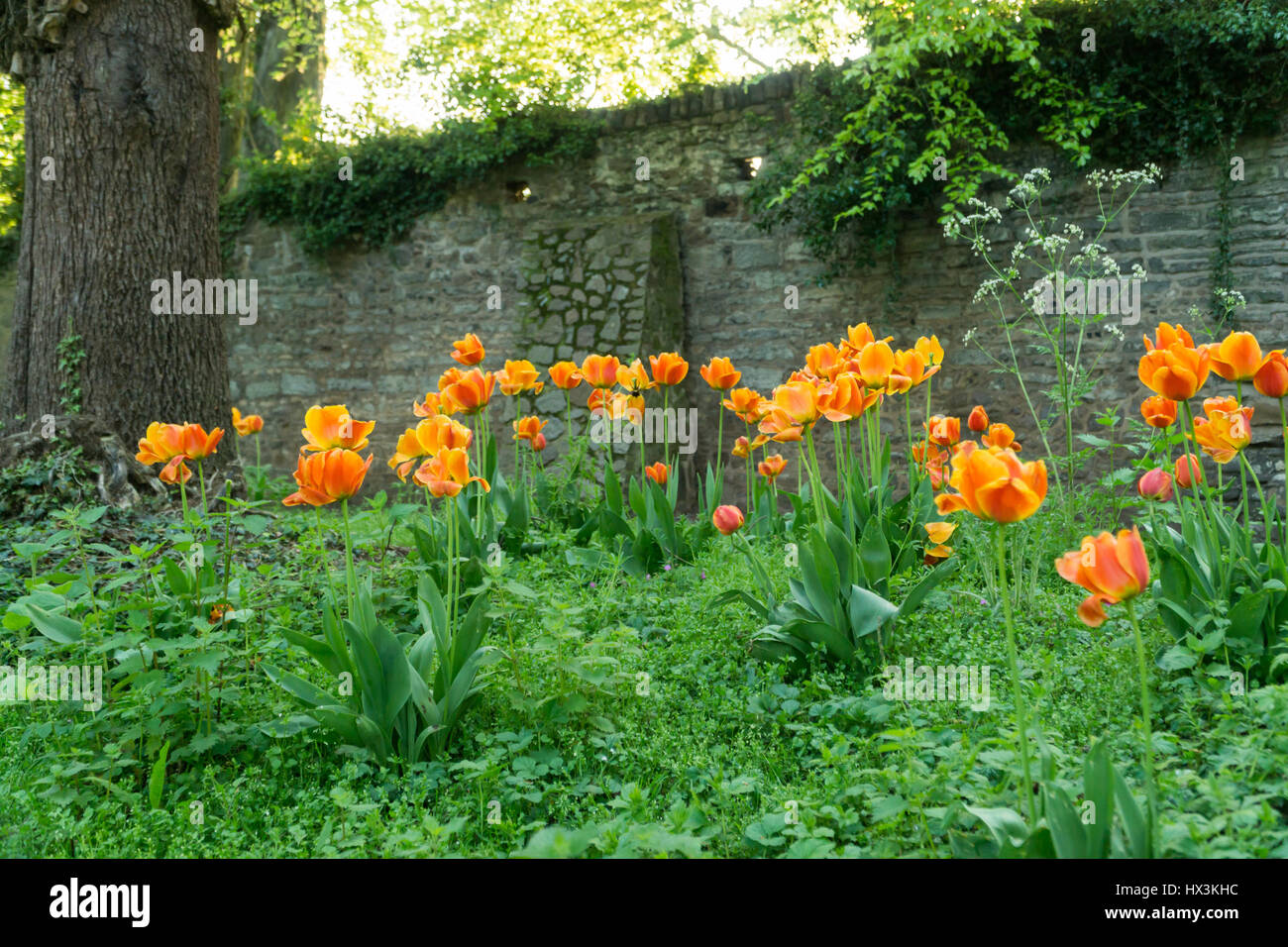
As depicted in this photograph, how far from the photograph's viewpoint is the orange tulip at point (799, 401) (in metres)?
2.38

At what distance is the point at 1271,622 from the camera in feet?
7.20

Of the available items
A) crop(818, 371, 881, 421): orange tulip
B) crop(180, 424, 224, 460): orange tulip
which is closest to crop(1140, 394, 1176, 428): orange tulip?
crop(818, 371, 881, 421): orange tulip

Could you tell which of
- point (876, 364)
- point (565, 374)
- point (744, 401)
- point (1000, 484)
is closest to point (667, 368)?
point (744, 401)

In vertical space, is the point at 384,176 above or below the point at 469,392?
above

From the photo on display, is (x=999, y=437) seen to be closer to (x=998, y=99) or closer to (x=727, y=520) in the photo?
(x=727, y=520)

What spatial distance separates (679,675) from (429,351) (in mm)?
6371

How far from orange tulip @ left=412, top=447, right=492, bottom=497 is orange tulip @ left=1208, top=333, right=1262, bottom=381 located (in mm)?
1766

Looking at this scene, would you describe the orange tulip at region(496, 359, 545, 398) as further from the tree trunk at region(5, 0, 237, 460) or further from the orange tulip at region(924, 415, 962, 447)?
the tree trunk at region(5, 0, 237, 460)

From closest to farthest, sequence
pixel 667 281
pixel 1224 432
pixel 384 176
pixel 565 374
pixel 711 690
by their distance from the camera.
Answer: pixel 1224 432
pixel 711 690
pixel 565 374
pixel 667 281
pixel 384 176

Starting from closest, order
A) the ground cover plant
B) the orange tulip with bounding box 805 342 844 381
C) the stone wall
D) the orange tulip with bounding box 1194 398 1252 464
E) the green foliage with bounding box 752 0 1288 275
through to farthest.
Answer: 1. the ground cover plant
2. the orange tulip with bounding box 1194 398 1252 464
3. the orange tulip with bounding box 805 342 844 381
4. the green foliage with bounding box 752 0 1288 275
5. the stone wall

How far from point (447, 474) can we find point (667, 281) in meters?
5.43

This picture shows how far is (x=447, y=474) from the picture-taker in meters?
2.22

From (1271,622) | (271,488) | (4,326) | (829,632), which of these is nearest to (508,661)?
(829,632)

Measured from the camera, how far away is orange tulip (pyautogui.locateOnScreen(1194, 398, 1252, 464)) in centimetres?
231
